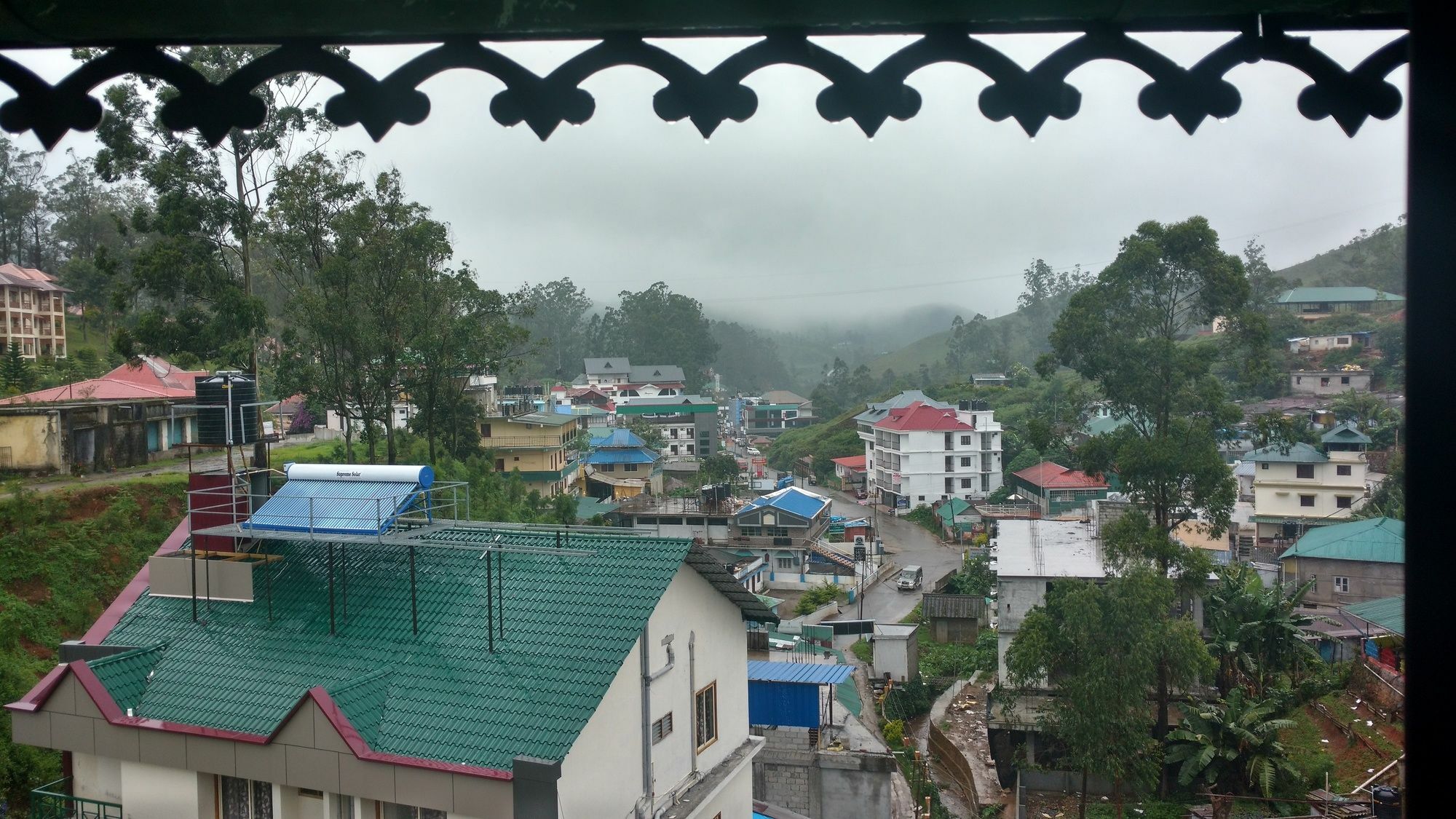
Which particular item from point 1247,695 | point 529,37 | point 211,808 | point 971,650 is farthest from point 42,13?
point 971,650

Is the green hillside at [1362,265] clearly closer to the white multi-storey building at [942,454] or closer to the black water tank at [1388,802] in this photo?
the white multi-storey building at [942,454]

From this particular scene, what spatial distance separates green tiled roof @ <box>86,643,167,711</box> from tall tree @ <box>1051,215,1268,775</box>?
11462 millimetres

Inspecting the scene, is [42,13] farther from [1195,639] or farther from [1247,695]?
[1247,695]

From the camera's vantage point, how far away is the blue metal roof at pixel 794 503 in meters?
23.5

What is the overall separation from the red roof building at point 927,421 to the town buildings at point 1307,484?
8.84 metres

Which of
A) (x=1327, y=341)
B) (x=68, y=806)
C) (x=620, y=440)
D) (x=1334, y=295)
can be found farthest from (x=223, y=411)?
(x=1334, y=295)

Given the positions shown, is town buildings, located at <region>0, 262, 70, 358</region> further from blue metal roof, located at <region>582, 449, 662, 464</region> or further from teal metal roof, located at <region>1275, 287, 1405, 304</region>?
teal metal roof, located at <region>1275, 287, 1405, 304</region>

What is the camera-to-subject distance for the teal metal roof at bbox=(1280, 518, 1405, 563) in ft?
59.6

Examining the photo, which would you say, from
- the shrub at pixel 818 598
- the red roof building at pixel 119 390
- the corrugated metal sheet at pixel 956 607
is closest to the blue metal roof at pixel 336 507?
the red roof building at pixel 119 390

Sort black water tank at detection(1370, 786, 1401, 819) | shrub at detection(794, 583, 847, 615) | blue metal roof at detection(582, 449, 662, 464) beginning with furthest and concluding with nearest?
blue metal roof at detection(582, 449, 662, 464) → shrub at detection(794, 583, 847, 615) → black water tank at detection(1370, 786, 1401, 819)

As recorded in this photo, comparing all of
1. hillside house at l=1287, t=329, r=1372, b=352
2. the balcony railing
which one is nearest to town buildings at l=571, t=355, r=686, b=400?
hillside house at l=1287, t=329, r=1372, b=352

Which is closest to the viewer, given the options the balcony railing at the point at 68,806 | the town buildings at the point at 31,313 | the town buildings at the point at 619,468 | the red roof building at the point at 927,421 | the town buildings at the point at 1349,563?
the balcony railing at the point at 68,806

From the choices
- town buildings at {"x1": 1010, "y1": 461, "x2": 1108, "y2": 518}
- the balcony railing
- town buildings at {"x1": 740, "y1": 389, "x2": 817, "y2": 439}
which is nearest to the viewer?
the balcony railing

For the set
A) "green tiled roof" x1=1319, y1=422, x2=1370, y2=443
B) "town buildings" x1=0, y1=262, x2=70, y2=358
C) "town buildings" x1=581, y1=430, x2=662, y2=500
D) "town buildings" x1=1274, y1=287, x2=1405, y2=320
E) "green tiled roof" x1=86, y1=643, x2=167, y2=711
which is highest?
"town buildings" x1=1274, y1=287, x2=1405, y2=320
